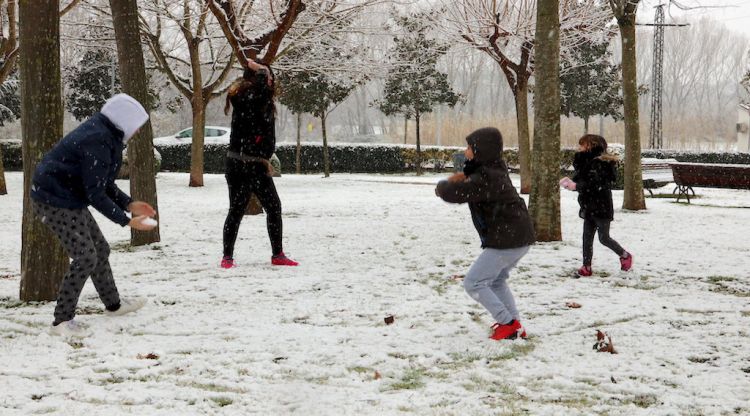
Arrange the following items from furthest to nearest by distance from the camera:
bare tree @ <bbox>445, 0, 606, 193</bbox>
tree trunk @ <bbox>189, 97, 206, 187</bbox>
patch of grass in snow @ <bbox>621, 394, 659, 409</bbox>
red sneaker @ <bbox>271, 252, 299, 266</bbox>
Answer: tree trunk @ <bbox>189, 97, 206, 187</bbox>
bare tree @ <bbox>445, 0, 606, 193</bbox>
red sneaker @ <bbox>271, 252, 299, 266</bbox>
patch of grass in snow @ <bbox>621, 394, 659, 409</bbox>

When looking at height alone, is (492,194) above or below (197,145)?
below

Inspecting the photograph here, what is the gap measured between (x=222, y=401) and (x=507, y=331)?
6.09ft

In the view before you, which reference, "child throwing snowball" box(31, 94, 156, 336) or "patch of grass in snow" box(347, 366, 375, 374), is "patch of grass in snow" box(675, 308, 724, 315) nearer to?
"patch of grass in snow" box(347, 366, 375, 374)

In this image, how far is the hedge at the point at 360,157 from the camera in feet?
93.9

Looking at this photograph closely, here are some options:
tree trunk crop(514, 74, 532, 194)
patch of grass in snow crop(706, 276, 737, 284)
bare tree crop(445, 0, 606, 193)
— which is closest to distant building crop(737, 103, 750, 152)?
bare tree crop(445, 0, 606, 193)

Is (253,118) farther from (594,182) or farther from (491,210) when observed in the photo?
(594,182)

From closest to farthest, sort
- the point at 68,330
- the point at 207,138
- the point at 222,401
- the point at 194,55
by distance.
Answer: the point at 222,401, the point at 68,330, the point at 194,55, the point at 207,138

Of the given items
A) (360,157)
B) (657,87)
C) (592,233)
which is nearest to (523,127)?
(592,233)

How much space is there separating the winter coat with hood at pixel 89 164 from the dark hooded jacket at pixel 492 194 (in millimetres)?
1918

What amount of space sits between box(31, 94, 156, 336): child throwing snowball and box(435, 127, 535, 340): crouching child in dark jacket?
1822mm

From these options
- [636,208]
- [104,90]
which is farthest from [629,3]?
[104,90]

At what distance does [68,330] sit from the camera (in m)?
4.42

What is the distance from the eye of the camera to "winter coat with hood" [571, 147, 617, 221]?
251 inches

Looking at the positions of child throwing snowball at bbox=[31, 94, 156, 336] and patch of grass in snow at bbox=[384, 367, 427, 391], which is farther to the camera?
child throwing snowball at bbox=[31, 94, 156, 336]
